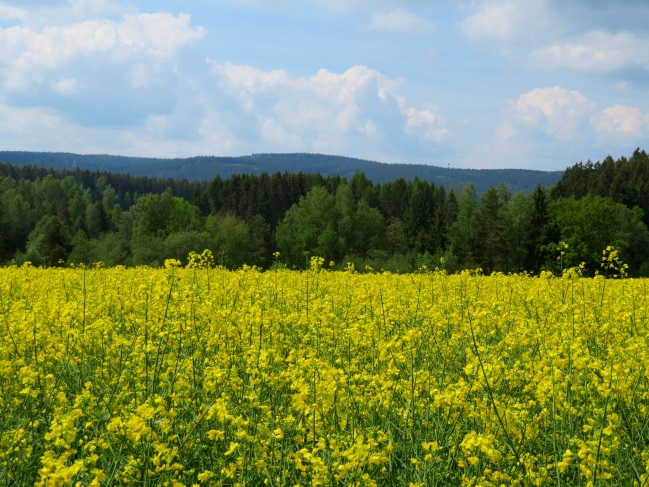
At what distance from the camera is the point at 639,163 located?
10169cm

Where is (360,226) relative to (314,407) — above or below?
below

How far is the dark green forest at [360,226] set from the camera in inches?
2411

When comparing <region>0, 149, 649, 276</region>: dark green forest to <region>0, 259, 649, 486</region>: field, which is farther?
<region>0, 149, 649, 276</region>: dark green forest

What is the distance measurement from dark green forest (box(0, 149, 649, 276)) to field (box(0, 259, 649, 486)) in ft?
77.4

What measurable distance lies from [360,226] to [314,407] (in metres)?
74.6

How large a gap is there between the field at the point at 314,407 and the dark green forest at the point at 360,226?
77.4ft

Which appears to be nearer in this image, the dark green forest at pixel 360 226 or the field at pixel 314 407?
the field at pixel 314 407

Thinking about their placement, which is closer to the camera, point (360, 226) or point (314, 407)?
point (314, 407)

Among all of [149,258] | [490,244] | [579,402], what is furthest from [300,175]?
[579,402]

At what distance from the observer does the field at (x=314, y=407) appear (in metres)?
3.78

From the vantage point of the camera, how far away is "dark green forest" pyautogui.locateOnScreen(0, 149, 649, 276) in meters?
61.2

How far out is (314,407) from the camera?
396 cm

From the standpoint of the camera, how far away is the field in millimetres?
3783

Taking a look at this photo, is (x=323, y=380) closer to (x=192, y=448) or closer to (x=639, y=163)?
(x=192, y=448)
